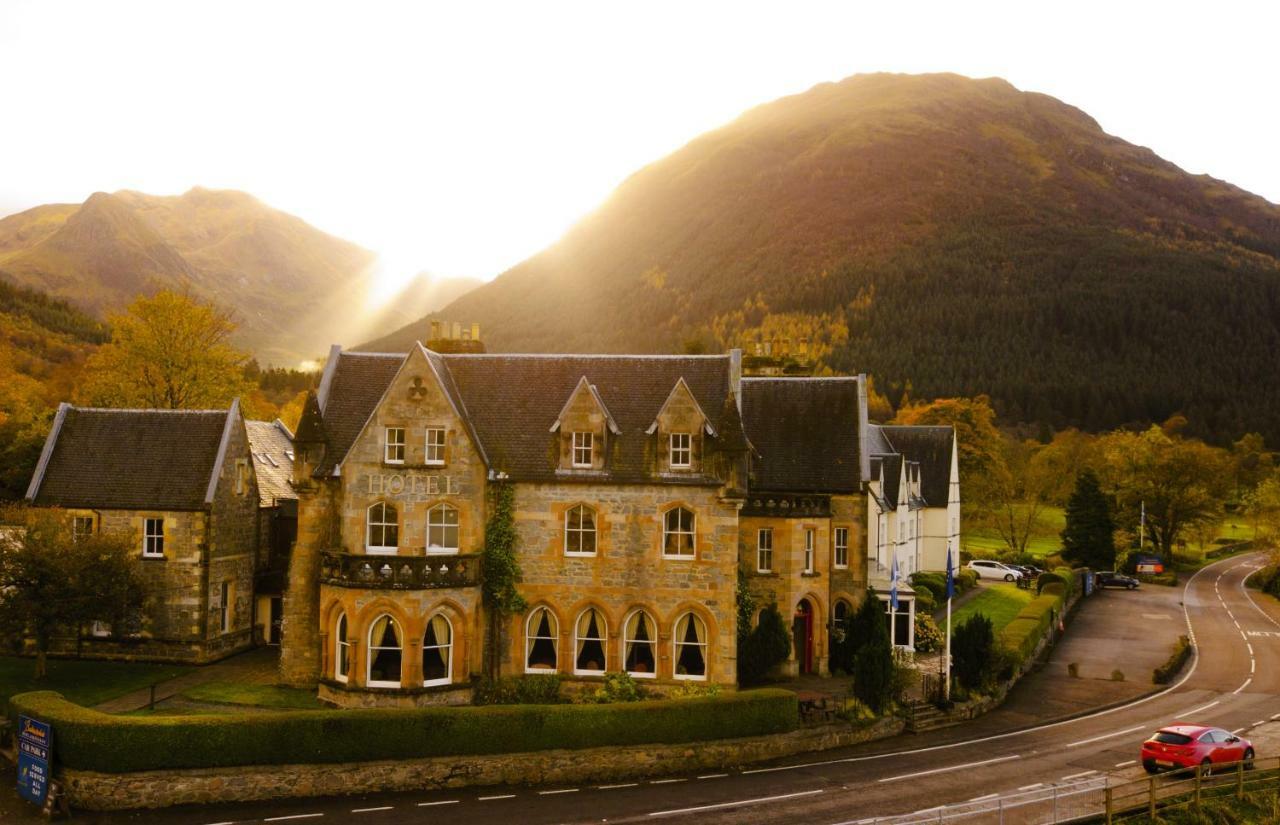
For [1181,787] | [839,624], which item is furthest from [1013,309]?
[1181,787]

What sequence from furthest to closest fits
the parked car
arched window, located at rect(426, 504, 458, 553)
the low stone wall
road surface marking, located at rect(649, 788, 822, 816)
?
1. the parked car
2. arched window, located at rect(426, 504, 458, 553)
3. the low stone wall
4. road surface marking, located at rect(649, 788, 822, 816)

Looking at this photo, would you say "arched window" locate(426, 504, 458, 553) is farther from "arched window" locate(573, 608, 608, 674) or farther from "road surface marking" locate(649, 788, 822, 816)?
"road surface marking" locate(649, 788, 822, 816)

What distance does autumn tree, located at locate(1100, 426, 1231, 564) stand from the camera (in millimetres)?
83125

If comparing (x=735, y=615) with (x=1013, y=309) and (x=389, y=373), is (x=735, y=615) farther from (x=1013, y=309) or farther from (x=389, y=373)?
(x=1013, y=309)

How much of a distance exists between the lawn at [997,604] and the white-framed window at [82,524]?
134 feet

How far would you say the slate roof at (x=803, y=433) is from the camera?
133 feet

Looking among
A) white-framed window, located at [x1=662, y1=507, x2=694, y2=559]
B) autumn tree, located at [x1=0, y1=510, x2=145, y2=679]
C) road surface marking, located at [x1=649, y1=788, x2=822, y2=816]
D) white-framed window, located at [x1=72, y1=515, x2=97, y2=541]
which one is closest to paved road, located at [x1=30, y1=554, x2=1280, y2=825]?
road surface marking, located at [x1=649, y1=788, x2=822, y2=816]

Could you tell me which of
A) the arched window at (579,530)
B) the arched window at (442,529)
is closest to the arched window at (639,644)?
the arched window at (579,530)

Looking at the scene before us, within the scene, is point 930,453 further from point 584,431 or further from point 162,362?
point 162,362

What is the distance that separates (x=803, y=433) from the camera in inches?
1645

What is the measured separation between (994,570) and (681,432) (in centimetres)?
4507

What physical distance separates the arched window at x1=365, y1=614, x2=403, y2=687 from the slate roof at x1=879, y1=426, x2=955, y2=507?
4342 centimetres

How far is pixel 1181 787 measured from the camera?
27.2 metres

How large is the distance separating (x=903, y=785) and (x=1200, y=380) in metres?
162
